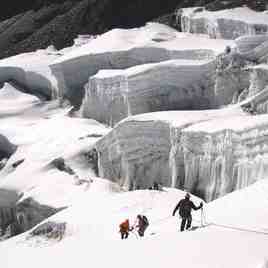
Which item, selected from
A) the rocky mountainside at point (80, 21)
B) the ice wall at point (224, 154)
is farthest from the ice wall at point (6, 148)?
the rocky mountainside at point (80, 21)

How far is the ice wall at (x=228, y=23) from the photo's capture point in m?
26.8

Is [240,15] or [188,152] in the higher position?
[240,15]

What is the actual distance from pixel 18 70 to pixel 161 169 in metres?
18.2

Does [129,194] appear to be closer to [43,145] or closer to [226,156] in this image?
[226,156]

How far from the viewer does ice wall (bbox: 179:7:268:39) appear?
2684 cm

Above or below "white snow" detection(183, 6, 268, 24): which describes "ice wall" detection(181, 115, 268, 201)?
below

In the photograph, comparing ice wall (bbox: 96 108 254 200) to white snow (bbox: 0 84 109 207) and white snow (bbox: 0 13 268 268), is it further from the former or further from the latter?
white snow (bbox: 0 84 109 207)

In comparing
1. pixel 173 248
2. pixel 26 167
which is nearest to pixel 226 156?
pixel 173 248

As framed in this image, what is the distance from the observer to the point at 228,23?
93.3 ft

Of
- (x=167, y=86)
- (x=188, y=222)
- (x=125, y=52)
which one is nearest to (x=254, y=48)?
(x=167, y=86)

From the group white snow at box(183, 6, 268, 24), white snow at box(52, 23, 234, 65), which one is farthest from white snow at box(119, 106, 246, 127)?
white snow at box(183, 6, 268, 24)

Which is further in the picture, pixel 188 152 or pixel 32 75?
pixel 32 75

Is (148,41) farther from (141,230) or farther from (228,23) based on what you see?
(141,230)

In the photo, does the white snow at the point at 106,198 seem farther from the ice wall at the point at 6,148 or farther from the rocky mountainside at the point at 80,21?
the rocky mountainside at the point at 80,21
